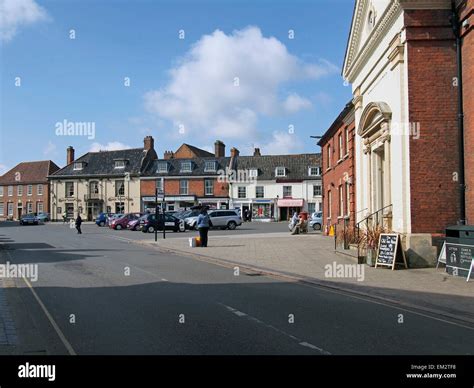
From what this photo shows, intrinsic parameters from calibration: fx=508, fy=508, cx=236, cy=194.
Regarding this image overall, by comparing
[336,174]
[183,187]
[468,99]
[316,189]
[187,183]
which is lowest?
[336,174]

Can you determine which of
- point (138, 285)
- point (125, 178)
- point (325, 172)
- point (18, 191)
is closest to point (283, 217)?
point (125, 178)

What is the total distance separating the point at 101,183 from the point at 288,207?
2593 centimetres

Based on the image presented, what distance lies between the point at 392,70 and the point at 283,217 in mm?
47758

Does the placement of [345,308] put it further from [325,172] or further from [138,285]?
[325,172]

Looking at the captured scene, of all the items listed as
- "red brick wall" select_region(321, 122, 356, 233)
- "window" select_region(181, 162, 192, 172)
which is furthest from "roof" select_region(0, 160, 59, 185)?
"red brick wall" select_region(321, 122, 356, 233)

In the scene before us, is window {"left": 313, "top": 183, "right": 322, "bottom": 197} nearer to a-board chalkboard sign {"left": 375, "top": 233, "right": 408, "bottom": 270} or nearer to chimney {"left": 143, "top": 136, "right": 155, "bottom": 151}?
chimney {"left": 143, "top": 136, "right": 155, "bottom": 151}

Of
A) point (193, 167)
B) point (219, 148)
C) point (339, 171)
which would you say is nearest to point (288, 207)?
point (193, 167)

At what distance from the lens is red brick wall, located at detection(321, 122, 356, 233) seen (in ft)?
76.5

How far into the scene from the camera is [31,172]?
79312 mm

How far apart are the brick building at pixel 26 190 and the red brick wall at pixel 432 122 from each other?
69.0 meters

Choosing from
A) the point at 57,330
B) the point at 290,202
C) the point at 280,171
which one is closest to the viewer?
the point at 57,330

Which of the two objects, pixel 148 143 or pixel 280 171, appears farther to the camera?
pixel 148 143

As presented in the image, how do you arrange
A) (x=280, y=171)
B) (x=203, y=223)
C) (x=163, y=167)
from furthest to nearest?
(x=163, y=167) → (x=280, y=171) → (x=203, y=223)

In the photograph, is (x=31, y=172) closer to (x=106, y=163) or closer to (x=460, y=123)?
(x=106, y=163)
